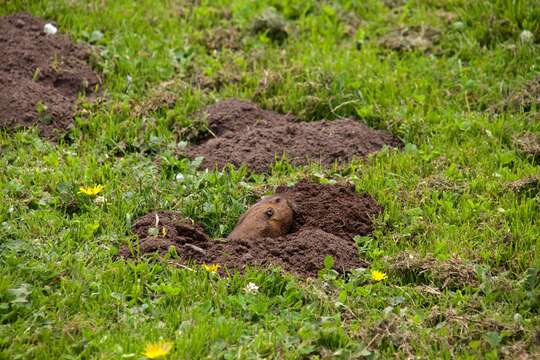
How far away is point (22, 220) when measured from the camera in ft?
16.5

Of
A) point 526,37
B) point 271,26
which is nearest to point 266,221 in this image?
point 271,26

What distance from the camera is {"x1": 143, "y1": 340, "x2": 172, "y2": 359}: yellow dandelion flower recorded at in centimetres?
386

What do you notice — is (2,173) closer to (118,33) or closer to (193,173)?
(193,173)

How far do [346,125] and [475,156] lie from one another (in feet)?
3.21

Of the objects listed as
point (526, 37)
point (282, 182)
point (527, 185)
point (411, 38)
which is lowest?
point (282, 182)

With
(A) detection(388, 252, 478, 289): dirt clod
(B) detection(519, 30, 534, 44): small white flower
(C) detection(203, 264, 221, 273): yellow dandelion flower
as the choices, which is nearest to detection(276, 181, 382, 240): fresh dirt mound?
(A) detection(388, 252, 478, 289): dirt clod

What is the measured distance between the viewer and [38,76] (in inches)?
258

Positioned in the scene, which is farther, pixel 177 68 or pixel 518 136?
pixel 177 68

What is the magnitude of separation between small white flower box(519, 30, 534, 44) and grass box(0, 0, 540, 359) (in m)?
0.06

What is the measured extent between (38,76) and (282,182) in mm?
2234

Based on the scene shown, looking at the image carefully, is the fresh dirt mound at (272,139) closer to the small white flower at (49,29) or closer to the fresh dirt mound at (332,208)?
the fresh dirt mound at (332,208)

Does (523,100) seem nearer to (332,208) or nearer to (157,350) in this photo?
(332,208)

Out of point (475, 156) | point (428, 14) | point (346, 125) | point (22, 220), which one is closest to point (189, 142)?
point (346, 125)

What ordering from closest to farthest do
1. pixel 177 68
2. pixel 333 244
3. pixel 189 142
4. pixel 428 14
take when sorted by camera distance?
pixel 333 244 → pixel 189 142 → pixel 177 68 → pixel 428 14
